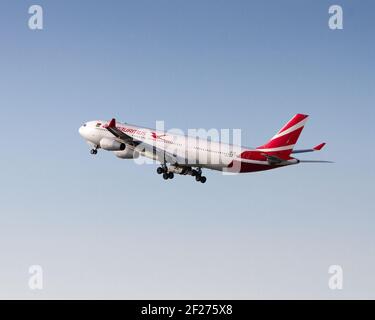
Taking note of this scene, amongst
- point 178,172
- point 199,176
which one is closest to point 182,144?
point 178,172

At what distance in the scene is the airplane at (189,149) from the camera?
69.4m

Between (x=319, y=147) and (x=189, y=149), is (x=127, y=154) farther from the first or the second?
(x=319, y=147)

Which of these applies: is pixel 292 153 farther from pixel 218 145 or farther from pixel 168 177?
pixel 168 177

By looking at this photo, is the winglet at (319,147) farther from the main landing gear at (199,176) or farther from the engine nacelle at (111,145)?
the engine nacelle at (111,145)

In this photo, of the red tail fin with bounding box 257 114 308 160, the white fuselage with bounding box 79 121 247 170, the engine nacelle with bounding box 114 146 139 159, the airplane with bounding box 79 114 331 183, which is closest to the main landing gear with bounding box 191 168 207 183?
the airplane with bounding box 79 114 331 183

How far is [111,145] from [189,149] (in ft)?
36.9

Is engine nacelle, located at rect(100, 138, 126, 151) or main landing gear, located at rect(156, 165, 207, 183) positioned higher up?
engine nacelle, located at rect(100, 138, 126, 151)

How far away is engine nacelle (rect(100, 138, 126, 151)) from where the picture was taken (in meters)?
82.4

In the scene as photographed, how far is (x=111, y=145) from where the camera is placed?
272ft

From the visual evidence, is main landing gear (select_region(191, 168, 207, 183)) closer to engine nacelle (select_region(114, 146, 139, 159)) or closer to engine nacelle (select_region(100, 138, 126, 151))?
engine nacelle (select_region(114, 146, 139, 159))

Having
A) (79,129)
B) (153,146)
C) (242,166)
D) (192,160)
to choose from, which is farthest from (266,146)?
(79,129)

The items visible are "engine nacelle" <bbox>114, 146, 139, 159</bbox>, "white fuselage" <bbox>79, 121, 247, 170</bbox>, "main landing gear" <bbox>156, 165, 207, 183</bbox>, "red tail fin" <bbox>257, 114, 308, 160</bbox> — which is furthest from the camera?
"engine nacelle" <bbox>114, 146, 139, 159</bbox>

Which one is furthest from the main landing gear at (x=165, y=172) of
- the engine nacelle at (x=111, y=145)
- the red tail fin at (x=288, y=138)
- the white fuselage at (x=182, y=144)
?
the red tail fin at (x=288, y=138)

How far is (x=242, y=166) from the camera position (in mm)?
71562
